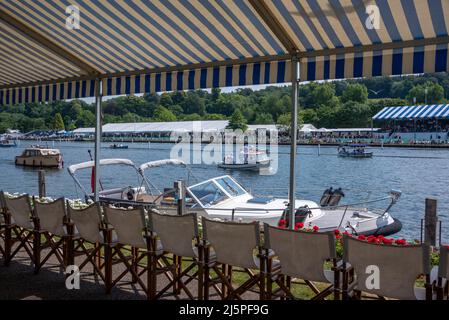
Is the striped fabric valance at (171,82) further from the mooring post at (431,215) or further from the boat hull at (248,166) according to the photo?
the boat hull at (248,166)

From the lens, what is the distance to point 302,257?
3.13m

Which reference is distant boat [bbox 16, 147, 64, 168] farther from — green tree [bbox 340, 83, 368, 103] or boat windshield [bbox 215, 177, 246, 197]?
green tree [bbox 340, 83, 368, 103]

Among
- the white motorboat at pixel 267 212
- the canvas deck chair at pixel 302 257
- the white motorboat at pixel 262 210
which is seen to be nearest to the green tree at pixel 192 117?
the white motorboat at pixel 262 210

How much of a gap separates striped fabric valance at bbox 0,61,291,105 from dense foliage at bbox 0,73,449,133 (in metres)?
67.9

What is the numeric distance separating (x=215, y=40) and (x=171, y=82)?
1.11 m

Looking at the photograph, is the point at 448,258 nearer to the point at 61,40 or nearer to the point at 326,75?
the point at 326,75

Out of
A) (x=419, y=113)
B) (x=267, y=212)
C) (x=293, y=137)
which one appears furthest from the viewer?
(x=419, y=113)

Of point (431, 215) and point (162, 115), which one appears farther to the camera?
point (162, 115)

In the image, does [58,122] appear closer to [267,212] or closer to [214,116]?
[214,116]

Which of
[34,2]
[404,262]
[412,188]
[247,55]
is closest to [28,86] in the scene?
[34,2]

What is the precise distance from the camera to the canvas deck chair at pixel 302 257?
9.91ft

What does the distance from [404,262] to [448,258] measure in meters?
0.24

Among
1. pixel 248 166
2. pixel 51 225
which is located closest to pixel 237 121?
pixel 248 166
